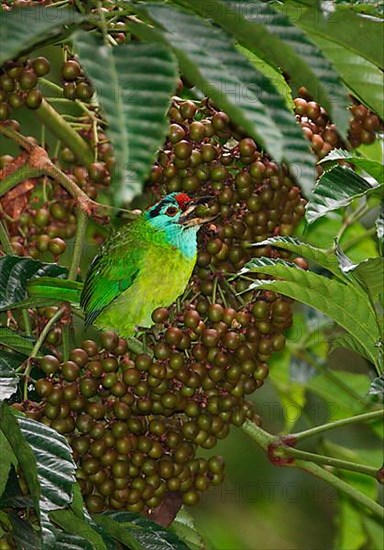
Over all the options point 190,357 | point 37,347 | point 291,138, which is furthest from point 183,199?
point 291,138

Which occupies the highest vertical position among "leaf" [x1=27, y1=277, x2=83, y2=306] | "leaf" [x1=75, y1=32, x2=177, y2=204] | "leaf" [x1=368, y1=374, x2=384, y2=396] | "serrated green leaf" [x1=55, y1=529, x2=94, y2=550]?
"leaf" [x1=75, y1=32, x2=177, y2=204]

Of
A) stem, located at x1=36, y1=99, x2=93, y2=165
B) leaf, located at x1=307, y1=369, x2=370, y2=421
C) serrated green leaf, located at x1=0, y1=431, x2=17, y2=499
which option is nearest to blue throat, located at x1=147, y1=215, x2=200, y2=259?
stem, located at x1=36, y1=99, x2=93, y2=165

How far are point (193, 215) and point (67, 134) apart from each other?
0.34 meters

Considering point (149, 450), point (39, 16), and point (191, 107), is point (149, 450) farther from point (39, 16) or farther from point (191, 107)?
point (39, 16)

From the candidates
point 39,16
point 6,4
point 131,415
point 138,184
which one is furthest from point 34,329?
point 138,184

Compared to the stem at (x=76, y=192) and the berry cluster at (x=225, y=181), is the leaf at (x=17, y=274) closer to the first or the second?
the stem at (x=76, y=192)

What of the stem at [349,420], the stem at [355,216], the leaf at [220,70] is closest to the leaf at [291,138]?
the leaf at [220,70]

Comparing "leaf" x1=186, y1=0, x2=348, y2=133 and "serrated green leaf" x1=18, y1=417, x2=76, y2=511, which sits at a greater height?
"leaf" x1=186, y1=0, x2=348, y2=133

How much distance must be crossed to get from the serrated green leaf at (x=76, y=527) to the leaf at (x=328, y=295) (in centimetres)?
48

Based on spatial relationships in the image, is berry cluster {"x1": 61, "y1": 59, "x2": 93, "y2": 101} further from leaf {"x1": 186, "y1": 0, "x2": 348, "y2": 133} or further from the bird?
leaf {"x1": 186, "y1": 0, "x2": 348, "y2": 133}

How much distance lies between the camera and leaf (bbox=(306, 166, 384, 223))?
172 cm

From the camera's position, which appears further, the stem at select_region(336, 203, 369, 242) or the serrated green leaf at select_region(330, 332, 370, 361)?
the stem at select_region(336, 203, 369, 242)

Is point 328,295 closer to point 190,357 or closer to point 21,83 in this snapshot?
point 190,357

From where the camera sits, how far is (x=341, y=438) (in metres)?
3.60
